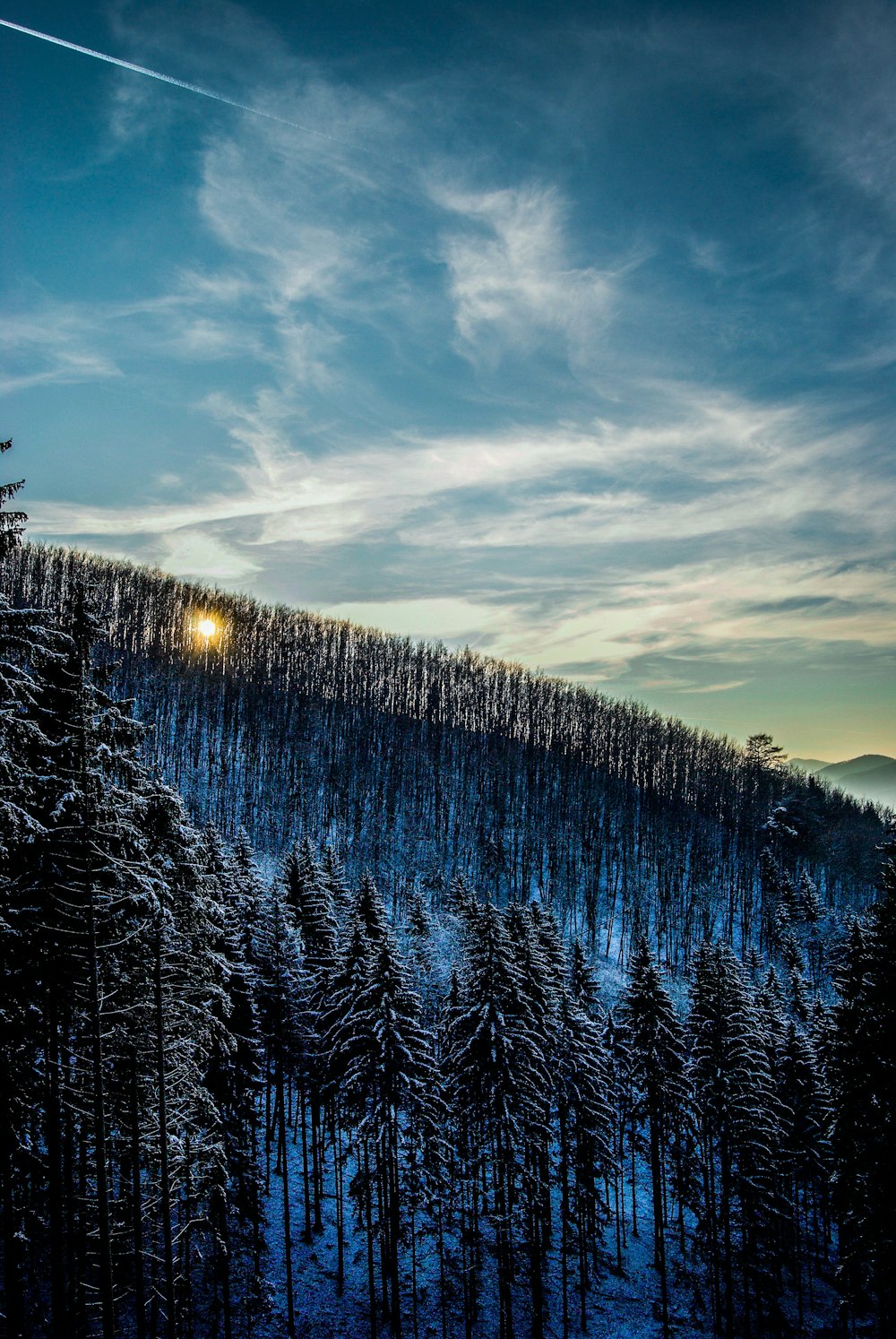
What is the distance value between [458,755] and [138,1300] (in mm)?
101271

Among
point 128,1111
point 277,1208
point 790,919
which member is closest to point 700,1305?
point 277,1208

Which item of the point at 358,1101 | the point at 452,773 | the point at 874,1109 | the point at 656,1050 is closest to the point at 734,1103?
the point at 656,1050

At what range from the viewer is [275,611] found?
145m

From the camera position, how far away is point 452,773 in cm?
11000

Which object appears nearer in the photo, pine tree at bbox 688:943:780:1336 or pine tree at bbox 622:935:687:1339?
pine tree at bbox 688:943:780:1336

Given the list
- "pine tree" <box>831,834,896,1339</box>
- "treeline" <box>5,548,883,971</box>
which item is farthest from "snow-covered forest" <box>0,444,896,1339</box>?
"treeline" <box>5,548,883,971</box>

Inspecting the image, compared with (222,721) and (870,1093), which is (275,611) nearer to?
(222,721)

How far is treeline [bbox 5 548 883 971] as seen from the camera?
8838cm

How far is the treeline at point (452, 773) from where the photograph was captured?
88.4 metres

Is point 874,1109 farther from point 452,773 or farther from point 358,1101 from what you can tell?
point 452,773

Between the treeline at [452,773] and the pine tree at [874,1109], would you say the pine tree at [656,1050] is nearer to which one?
the pine tree at [874,1109]

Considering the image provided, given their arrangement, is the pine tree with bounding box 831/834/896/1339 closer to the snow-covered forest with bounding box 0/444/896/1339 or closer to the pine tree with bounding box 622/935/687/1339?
the snow-covered forest with bounding box 0/444/896/1339

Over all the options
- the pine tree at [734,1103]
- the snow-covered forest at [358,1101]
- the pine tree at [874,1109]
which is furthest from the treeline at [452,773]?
the pine tree at [874,1109]

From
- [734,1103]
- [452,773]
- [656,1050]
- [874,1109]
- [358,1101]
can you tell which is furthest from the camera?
[452,773]
